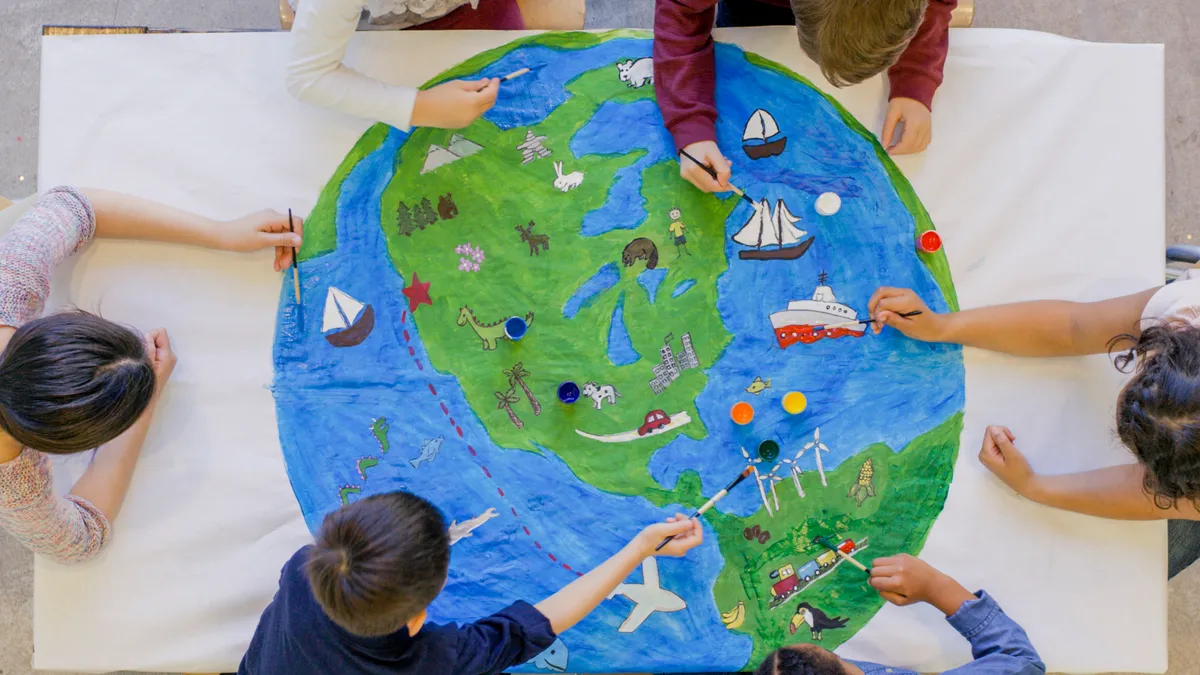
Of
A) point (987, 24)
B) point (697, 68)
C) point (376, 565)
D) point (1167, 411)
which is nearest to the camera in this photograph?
point (376, 565)

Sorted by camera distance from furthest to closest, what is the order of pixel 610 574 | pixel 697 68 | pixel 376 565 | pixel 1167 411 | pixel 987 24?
pixel 987 24 → pixel 697 68 → pixel 610 574 → pixel 1167 411 → pixel 376 565

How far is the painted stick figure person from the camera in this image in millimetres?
1572

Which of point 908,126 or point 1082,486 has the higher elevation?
point 908,126

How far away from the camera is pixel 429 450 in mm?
1537

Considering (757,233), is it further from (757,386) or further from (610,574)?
(610,574)

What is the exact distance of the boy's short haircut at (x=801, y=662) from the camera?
133 cm

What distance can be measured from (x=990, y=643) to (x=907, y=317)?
1.81 feet

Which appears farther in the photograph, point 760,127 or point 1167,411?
point 760,127

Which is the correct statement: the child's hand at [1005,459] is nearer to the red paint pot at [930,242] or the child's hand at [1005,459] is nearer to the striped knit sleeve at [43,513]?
the red paint pot at [930,242]

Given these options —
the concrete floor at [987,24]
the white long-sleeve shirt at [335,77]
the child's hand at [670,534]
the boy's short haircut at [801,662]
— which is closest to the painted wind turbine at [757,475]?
the child's hand at [670,534]

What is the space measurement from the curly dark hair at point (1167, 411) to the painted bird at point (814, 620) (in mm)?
545

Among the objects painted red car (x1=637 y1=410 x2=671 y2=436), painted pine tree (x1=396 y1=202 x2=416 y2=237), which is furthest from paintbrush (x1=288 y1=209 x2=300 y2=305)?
painted red car (x1=637 y1=410 x2=671 y2=436)

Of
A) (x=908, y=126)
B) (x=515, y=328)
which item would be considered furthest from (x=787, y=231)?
(x=515, y=328)

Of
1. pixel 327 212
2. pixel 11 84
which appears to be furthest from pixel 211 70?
pixel 11 84
